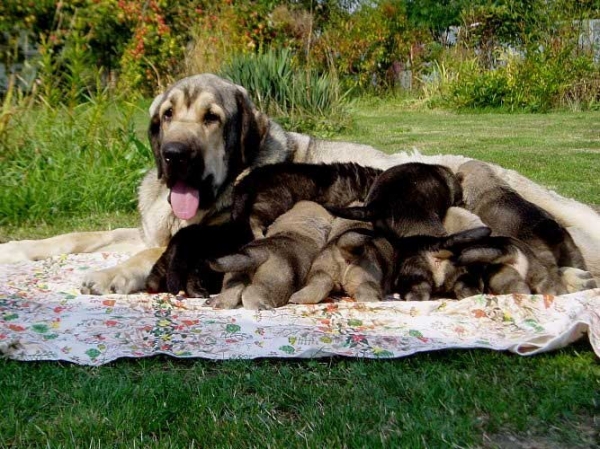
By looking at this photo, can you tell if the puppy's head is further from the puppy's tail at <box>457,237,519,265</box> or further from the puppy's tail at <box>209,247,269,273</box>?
the puppy's tail at <box>209,247,269,273</box>

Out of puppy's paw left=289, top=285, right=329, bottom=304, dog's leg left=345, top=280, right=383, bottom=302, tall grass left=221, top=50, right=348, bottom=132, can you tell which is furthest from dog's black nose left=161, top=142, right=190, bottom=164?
tall grass left=221, top=50, right=348, bottom=132

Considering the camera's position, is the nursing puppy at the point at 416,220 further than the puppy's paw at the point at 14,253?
No

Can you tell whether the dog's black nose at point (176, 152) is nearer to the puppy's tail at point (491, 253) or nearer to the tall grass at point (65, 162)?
the puppy's tail at point (491, 253)

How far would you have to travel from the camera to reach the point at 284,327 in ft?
10.7

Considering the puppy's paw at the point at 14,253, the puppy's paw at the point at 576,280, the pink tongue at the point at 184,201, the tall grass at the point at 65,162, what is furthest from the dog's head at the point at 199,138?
the tall grass at the point at 65,162

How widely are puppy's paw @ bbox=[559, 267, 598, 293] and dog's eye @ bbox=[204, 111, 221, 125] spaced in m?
2.10

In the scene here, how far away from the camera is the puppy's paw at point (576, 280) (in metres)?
3.95

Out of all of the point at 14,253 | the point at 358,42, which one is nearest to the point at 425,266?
the point at 14,253

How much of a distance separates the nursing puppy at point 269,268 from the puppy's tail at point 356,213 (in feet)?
0.59

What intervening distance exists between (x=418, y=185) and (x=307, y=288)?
94 centimetres

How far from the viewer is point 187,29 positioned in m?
15.4

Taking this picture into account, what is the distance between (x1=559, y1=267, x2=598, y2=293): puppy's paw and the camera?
3951mm

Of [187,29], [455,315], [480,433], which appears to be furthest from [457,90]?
[480,433]

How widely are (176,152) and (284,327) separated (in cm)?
133
